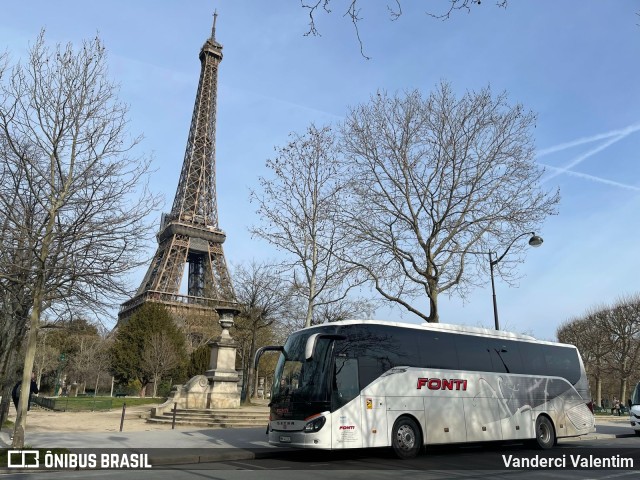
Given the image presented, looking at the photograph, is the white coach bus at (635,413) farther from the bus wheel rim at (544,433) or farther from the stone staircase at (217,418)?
the stone staircase at (217,418)

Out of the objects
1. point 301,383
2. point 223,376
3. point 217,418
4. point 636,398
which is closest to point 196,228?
point 223,376

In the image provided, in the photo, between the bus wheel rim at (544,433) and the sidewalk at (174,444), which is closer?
the sidewalk at (174,444)

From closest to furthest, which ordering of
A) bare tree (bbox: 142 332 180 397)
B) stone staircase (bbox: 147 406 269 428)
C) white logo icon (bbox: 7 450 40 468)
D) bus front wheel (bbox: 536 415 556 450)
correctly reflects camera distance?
white logo icon (bbox: 7 450 40 468) < bus front wheel (bbox: 536 415 556 450) < stone staircase (bbox: 147 406 269 428) < bare tree (bbox: 142 332 180 397)

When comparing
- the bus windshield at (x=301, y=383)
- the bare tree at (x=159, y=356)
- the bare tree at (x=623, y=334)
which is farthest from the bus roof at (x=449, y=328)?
the bare tree at (x=159, y=356)

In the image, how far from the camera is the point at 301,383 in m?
11.9

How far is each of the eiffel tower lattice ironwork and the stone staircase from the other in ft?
126

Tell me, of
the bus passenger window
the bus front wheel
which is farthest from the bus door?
the bus front wheel

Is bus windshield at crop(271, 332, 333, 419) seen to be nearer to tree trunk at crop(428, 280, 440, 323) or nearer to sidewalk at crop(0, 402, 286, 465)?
sidewalk at crop(0, 402, 286, 465)

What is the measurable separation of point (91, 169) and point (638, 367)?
54.7 meters

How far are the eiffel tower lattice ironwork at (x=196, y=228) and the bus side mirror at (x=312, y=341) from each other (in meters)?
49.3

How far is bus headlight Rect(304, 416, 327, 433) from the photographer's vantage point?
1110 cm

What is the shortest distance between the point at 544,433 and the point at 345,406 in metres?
7.43

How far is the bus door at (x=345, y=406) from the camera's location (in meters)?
11.2

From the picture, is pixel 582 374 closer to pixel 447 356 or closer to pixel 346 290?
pixel 447 356
